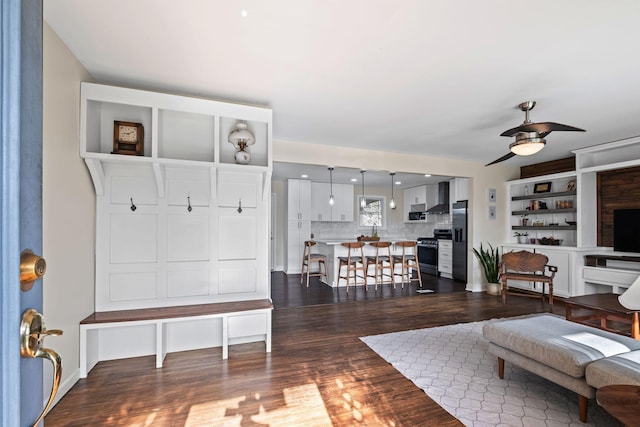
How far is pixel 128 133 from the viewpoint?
264 cm

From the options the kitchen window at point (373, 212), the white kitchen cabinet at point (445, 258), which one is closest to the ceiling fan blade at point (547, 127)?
the white kitchen cabinet at point (445, 258)

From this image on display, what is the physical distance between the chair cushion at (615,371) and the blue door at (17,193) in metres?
2.53

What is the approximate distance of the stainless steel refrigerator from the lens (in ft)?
19.8

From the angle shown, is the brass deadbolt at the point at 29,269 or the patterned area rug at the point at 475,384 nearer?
the brass deadbolt at the point at 29,269

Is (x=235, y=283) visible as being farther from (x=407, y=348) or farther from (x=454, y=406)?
(x=454, y=406)

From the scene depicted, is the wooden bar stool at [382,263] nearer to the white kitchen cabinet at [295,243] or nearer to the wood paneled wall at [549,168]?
the white kitchen cabinet at [295,243]

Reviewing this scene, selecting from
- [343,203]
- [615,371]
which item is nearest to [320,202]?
[343,203]

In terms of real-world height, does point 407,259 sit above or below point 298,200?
below

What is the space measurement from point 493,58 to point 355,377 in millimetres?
2728

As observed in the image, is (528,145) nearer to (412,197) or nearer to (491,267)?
(491,267)

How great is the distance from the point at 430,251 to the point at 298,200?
12.0 feet

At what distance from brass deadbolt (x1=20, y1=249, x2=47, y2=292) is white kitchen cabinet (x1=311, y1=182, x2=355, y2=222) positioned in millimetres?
7264

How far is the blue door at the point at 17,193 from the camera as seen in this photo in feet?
1.74

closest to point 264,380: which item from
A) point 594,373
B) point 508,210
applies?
point 594,373
